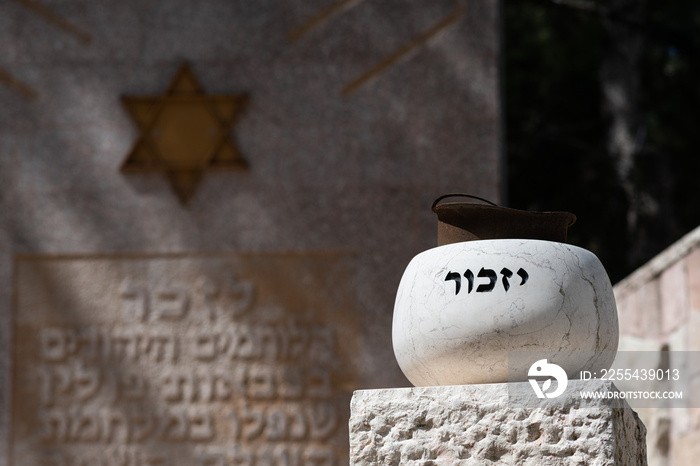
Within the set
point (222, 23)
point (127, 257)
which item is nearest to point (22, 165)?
point (127, 257)

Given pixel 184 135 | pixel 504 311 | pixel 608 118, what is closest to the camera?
pixel 504 311

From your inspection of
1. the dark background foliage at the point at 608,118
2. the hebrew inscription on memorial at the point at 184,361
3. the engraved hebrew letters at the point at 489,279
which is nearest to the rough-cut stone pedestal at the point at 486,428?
the engraved hebrew letters at the point at 489,279

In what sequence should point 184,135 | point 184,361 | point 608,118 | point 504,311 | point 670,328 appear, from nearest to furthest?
point 504,311 < point 670,328 < point 184,361 < point 184,135 < point 608,118

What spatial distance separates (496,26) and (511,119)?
585 cm

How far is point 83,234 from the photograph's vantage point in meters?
5.63

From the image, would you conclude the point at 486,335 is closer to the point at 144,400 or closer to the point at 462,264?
the point at 462,264

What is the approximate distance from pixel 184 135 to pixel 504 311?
3.82m

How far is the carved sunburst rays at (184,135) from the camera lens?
5.64 metres
